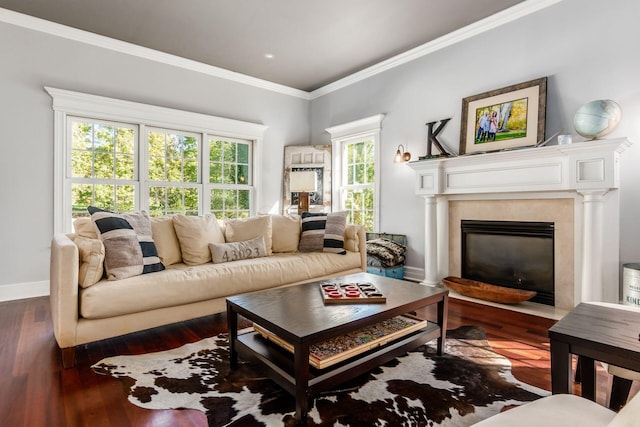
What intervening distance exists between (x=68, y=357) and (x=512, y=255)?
373cm

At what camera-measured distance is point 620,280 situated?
273cm

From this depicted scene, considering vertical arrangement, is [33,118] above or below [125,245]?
above

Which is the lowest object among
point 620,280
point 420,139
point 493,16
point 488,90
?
point 620,280

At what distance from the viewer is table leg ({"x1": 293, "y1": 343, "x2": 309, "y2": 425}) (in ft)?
4.55

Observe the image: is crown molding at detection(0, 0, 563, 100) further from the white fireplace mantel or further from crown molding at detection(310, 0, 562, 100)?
the white fireplace mantel

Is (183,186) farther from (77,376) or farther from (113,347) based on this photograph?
(77,376)

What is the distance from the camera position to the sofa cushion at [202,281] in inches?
82.7

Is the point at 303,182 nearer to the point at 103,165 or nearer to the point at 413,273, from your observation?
the point at 413,273

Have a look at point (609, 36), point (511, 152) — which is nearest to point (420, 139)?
point (511, 152)

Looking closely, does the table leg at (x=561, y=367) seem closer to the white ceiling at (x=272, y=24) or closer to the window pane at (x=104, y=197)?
the white ceiling at (x=272, y=24)

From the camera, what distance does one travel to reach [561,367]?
3.58 feet

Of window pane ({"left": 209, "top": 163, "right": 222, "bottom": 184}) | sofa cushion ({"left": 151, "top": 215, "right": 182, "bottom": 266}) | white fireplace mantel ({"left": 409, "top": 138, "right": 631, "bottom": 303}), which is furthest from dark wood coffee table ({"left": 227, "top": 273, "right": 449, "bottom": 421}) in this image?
window pane ({"left": 209, "top": 163, "right": 222, "bottom": 184})

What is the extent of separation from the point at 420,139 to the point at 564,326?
3.32m

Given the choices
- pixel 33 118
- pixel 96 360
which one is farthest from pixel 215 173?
pixel 96 360
